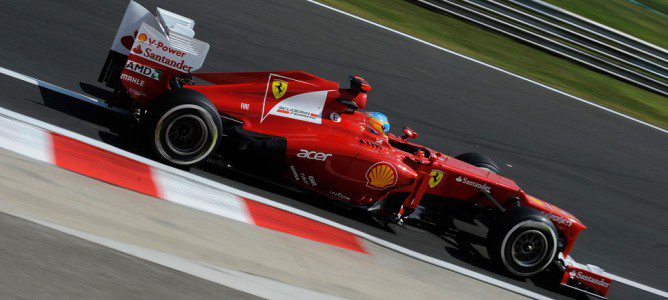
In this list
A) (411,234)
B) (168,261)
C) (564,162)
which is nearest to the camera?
(168,261)

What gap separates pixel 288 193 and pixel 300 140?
1.79 ft

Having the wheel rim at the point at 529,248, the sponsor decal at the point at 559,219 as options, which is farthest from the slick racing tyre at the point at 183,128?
the sponsor decal at the point at 559,219

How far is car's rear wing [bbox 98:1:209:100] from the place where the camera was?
623cm

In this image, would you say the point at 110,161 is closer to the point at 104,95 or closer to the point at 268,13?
the point at 104,95

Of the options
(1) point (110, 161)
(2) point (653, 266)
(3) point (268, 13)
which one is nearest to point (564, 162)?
(2) point (653, 266)

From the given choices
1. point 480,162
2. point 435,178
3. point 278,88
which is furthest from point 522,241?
point 278,88

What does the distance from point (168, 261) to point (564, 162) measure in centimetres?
673

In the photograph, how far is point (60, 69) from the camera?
7434mm

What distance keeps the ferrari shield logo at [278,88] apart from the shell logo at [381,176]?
39.0 inches

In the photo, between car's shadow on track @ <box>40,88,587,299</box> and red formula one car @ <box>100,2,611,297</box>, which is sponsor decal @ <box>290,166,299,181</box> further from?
car's shadow on track @ <box>40,88,587,299</box>

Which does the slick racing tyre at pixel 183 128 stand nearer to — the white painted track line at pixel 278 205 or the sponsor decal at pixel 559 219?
the white painted track line at pixel 278 205

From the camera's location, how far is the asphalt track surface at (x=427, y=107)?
681 centimetres

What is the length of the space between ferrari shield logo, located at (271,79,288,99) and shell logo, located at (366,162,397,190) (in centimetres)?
99

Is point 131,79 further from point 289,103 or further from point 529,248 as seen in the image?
point 529,248
